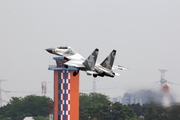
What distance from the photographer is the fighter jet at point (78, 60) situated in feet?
262

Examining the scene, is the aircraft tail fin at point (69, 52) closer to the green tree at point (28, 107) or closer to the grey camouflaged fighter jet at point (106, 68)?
the grey camouflaged fighter jet at point (106, 68)

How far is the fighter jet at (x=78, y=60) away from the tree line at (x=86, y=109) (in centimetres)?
3938

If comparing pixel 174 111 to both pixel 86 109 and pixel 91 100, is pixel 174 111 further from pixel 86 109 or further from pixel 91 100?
pixel 91 100

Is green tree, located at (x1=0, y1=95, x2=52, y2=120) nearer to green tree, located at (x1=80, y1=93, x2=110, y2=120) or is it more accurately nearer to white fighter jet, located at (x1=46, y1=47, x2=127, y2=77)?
green tree, located at (x1=80, y1=93, x2=110, y2=120)

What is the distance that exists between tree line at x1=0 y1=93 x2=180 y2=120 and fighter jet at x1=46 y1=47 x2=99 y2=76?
39383 millimetres

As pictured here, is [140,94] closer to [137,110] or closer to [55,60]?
[55,60]

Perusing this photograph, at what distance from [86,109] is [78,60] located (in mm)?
51582

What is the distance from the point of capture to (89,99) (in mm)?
140625

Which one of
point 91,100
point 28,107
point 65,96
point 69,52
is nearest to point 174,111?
point 69,52

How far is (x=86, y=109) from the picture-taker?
436 feet

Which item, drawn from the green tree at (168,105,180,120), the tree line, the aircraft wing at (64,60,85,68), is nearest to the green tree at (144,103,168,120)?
the tree line

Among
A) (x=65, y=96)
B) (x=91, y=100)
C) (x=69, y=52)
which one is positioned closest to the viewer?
(x=69, y=52)

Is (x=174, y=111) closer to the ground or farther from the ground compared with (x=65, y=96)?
closer to the ground

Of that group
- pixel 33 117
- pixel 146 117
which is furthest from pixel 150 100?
pixel 33 117
